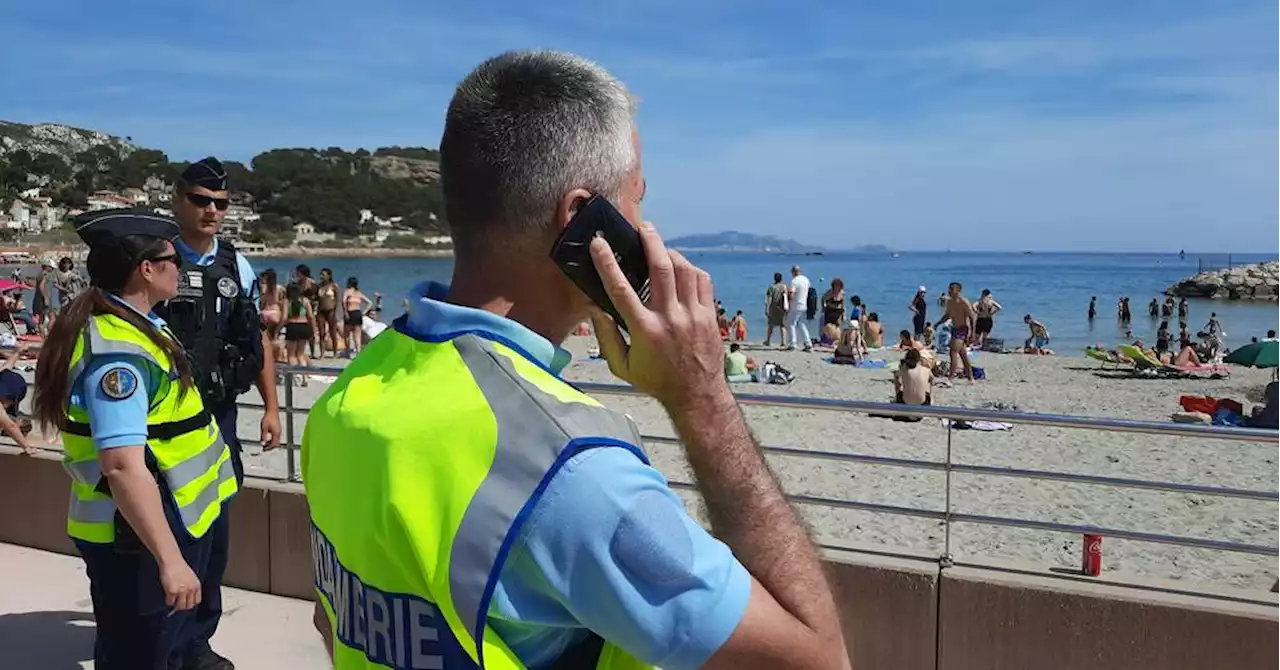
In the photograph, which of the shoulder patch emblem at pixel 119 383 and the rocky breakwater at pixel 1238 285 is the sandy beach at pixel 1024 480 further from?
the rocky breakwater at pixel 1238 285

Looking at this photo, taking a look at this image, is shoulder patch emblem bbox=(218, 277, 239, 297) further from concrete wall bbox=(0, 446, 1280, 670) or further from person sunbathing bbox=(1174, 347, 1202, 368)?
person sunbathing bbox=(1174, 347, 1202, 368)

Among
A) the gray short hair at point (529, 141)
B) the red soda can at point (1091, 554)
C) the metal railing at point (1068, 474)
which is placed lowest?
the red soda can at point (1091, 554)

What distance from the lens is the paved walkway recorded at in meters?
4.79

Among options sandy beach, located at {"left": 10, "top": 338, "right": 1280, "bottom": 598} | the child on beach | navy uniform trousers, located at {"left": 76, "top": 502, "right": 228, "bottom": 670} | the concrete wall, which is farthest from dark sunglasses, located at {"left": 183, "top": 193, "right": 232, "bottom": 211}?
the child on beach

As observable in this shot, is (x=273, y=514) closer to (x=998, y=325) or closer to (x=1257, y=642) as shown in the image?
(x=1257, y=642)

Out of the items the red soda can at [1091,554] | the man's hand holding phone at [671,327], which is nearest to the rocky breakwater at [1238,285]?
the red soda can at [1091,554]

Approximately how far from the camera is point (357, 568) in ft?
4.26

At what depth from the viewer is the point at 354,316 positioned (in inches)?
829

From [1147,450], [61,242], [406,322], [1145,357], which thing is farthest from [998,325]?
[61,242]

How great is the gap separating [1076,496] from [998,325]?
41.8 metres

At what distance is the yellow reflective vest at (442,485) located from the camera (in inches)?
44.9

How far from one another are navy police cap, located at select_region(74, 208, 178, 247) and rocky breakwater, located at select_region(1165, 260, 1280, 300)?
83.1 meters

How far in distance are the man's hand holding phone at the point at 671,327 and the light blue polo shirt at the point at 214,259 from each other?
3.27m

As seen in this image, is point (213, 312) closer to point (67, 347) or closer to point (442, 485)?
point (67, 347)
